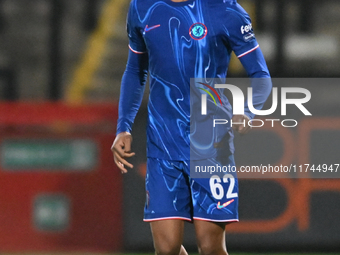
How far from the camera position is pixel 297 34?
16.3 ft

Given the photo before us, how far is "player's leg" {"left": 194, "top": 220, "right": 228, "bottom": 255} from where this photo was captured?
257 centimetres

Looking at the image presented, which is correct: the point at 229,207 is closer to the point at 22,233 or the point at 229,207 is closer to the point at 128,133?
the point at 128,133

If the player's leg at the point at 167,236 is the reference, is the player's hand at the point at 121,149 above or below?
above

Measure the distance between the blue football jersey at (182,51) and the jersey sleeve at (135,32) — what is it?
56 millimetres

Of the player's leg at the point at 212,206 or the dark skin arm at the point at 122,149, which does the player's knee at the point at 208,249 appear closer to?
the player's leg at the point at 212,206

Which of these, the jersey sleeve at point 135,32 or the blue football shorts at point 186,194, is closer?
the blue football shorts at point 186,194

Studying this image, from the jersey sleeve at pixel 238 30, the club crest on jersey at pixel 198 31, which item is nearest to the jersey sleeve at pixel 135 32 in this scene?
the club crest on jersey at pixel 198 31

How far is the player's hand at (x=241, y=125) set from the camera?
95.7 inches

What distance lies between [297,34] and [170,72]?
8.64ft

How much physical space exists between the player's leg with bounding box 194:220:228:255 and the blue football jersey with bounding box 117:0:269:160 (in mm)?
296

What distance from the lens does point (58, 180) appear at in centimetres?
463

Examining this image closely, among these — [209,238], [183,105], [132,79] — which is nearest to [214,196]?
[209,238]

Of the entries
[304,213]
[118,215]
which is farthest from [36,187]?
[304,213]

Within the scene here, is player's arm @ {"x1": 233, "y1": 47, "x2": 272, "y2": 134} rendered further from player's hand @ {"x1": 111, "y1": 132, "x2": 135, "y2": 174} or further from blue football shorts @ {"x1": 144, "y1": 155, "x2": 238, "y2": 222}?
player's hand @ {"x1": 111, "y1": 132, "x2": 135, "y2": 174}
